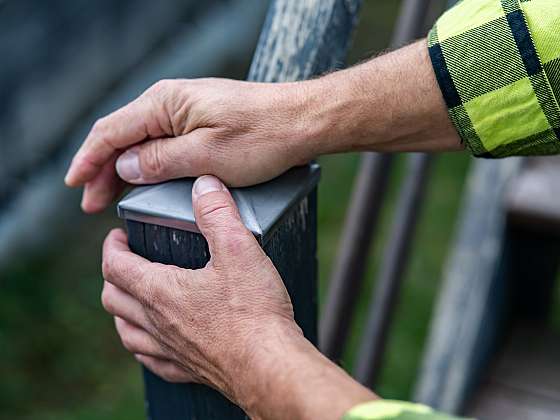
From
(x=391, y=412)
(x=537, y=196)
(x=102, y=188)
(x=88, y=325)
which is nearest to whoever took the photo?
(x=391, y=412)

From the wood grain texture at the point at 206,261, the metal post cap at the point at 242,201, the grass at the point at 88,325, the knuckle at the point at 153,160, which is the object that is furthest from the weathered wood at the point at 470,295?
the knuckle at the point at 153,160

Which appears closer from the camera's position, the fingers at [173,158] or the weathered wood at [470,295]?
the fingers at [173,158]

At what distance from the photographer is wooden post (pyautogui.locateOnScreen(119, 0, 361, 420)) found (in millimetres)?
941

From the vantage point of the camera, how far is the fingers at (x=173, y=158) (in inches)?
39.4

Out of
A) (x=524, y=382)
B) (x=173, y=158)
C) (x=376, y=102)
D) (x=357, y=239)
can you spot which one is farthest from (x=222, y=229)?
(x=524, y=382)

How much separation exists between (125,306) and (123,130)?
226 millimetres

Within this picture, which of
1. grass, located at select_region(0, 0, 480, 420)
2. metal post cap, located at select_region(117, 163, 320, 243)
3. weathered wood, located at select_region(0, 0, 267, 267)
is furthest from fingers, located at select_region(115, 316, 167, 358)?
weathered wood, located at select_region(0, 0, 267, 267)

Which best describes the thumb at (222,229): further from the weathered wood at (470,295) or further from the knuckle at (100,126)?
the weathered wood at (470,295)

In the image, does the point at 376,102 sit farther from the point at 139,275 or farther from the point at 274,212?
the point at 139,275

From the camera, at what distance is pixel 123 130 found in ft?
3.46

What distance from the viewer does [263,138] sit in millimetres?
1000

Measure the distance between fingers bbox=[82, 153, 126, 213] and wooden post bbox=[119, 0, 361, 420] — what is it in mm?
149

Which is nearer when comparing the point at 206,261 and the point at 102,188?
the point at 206,261

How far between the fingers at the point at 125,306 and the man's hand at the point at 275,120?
144 millimetres
